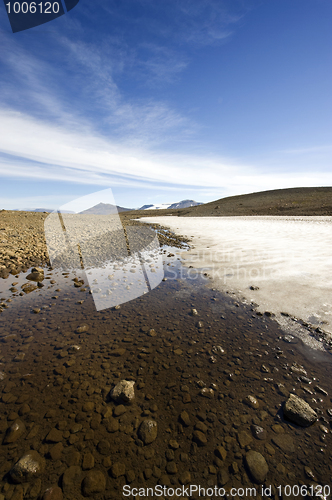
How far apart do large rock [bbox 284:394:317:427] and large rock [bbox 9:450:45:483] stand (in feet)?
12.3

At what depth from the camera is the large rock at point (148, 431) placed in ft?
9.91

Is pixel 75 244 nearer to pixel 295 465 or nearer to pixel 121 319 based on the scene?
pixel 121 319

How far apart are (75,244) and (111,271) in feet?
24.9

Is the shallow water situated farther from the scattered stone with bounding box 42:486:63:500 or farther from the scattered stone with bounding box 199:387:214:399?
the scattered stone with bounding box 42:486:63:500

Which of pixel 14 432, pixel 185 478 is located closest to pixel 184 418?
pixel 185 478

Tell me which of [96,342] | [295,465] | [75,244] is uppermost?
[75,244]

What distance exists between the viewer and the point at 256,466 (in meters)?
2.70

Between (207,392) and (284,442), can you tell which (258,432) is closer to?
(284,442)

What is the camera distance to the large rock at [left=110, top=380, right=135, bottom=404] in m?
3.60

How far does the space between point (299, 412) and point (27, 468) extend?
13.3 ft

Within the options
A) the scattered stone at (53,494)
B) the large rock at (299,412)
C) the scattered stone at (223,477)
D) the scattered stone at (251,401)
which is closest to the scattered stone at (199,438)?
the scattered stone at (223,477)

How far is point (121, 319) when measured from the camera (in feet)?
20.5

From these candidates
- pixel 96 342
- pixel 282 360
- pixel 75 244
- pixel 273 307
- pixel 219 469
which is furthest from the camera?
pixel 75 244

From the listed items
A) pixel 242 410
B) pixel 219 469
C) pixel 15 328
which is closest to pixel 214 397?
pixel 242 410
